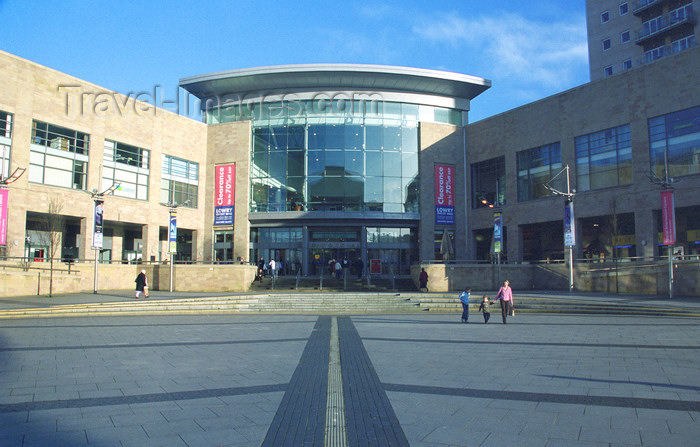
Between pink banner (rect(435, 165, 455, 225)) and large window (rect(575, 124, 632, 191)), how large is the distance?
11031 mm

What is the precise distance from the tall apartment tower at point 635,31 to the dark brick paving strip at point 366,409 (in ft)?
140

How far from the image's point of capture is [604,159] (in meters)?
33.5

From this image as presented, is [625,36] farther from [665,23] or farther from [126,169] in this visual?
[126,169]

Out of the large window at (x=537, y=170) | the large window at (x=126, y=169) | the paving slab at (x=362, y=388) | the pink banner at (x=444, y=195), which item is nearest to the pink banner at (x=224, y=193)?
the large window at (x=126, y=169)

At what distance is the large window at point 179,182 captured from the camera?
3986 centimetres

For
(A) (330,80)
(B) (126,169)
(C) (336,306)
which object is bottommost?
(C) (336,306)

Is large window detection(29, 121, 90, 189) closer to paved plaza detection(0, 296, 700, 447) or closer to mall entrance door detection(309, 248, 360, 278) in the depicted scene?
mall entrance door detection(309, 248, 360, 278)

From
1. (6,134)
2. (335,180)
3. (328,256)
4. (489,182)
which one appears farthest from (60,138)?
(489,182)

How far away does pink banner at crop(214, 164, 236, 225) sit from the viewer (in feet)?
139

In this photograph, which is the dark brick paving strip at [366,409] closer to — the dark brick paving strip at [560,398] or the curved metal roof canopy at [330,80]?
the dark brick paving strip at [560,398]

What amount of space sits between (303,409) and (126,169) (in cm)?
3563

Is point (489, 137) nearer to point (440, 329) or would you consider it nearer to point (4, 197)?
point (440, 329)

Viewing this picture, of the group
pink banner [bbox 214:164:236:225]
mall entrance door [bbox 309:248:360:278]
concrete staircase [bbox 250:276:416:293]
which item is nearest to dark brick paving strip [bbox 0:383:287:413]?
concrete staircase [bbox 250:276:416:293]

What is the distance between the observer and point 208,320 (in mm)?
17516
